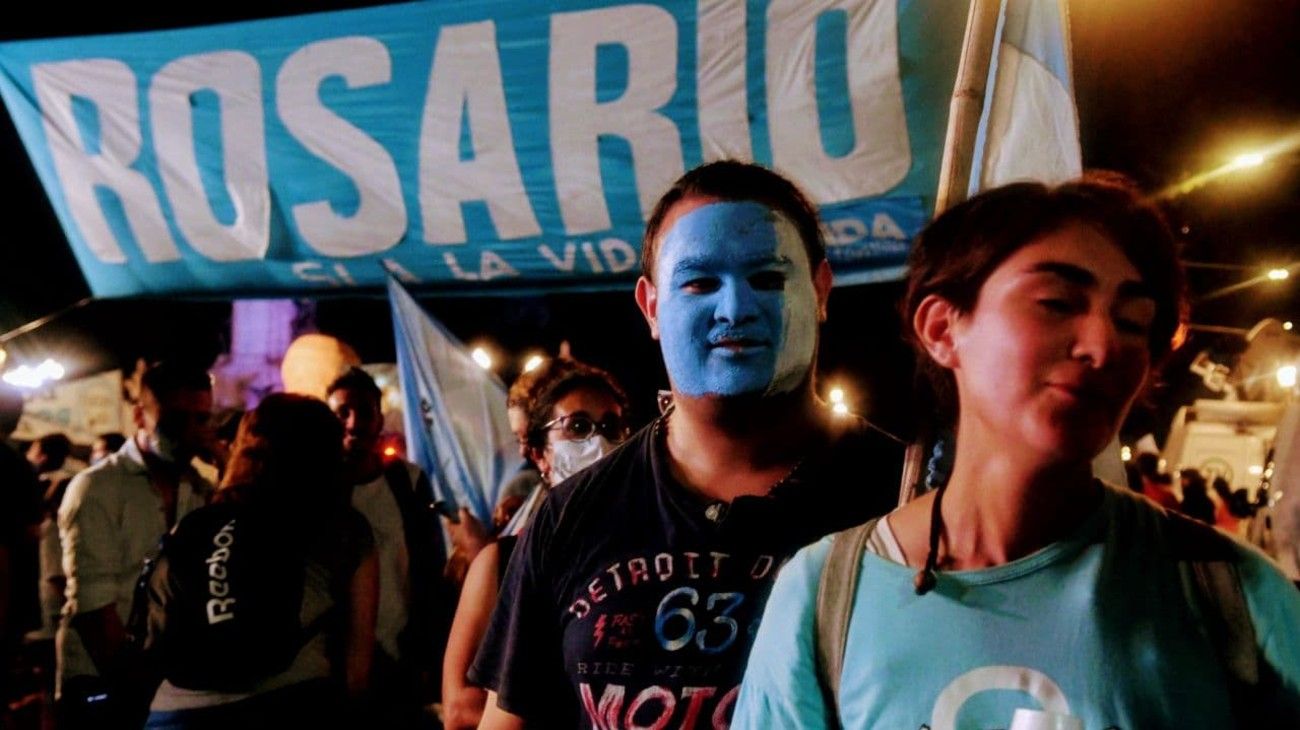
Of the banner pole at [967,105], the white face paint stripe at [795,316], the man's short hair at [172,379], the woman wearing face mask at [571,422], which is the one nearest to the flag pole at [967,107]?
the banner pole at [967,105]

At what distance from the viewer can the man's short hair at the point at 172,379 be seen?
177 inches

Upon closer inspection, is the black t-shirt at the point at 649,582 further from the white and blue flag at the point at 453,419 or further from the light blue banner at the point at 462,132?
the white and blue flag at the point at 453,419

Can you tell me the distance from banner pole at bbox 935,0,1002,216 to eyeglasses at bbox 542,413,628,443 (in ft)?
5.38

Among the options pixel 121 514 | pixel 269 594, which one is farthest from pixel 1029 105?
pixel 121 514

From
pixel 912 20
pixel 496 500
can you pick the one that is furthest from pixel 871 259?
pixel 496 500

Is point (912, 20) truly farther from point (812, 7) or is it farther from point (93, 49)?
point (93, 49)

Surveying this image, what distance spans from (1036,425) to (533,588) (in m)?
1.11

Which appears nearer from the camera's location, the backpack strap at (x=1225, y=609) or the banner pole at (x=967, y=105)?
the backpack strap at (x=1225, y=609)

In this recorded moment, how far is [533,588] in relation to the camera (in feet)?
6.77

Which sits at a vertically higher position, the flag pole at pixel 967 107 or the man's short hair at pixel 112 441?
the flag pole at pixel 967 107

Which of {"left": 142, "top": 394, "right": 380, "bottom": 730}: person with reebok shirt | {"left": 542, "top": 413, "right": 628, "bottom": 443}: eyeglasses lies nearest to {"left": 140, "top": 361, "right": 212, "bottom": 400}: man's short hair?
{"left": 142, "top": 394, "right": 380, "bottom": 730}: person with reebok shirt

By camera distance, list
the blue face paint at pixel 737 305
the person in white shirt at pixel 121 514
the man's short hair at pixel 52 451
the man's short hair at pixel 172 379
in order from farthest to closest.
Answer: the man's short hair at pixel 52 451
the man's short hair at pixel 172 379
the person in white shirt at pixel 121 514
the blue face paint at pixel 737 305

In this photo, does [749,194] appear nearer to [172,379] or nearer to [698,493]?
[698,493]

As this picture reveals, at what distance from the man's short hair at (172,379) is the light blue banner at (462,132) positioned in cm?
181
